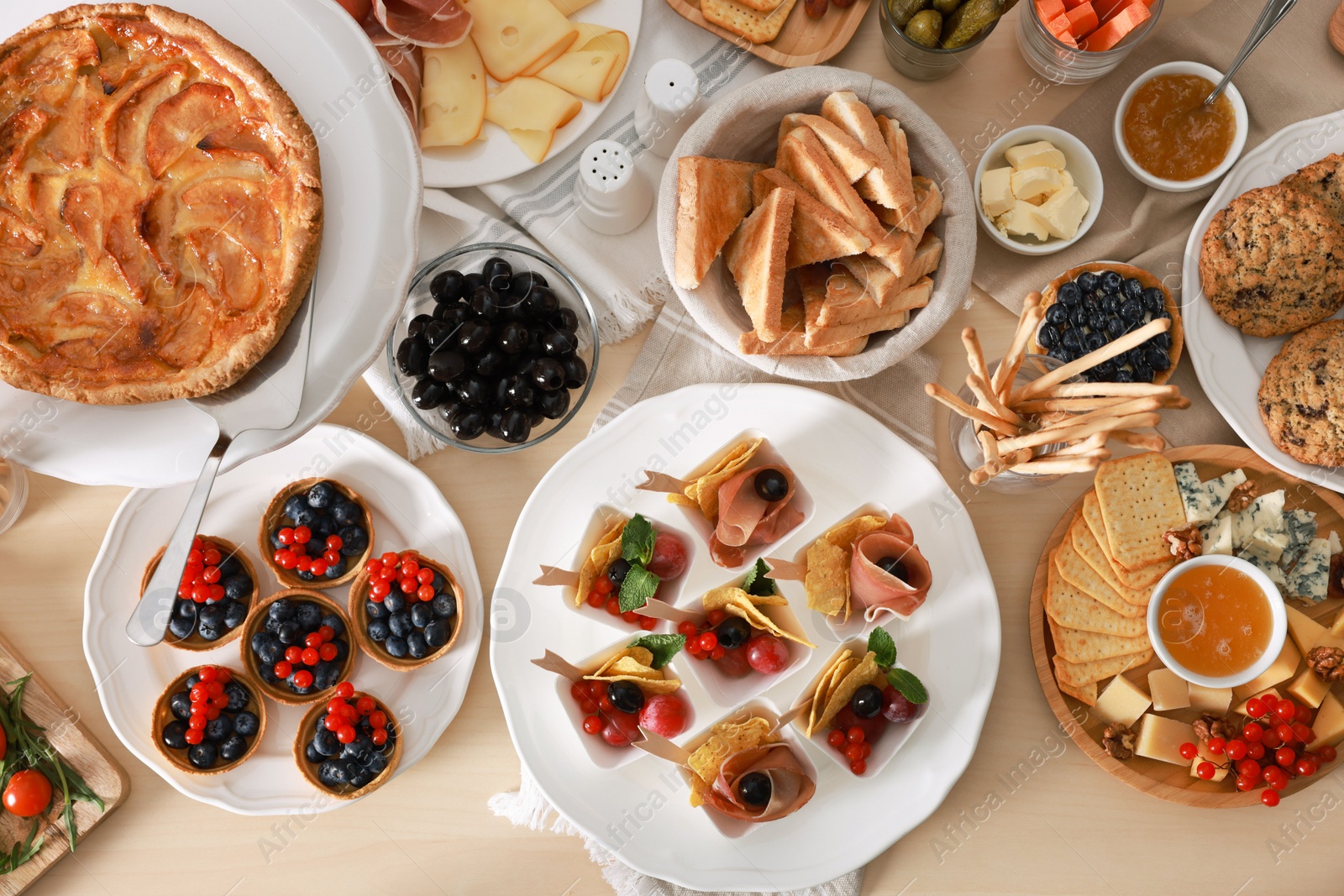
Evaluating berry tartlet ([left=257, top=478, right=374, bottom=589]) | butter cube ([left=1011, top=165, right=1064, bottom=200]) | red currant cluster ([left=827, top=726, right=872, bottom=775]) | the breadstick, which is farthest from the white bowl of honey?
berry tartlet ([left=257, top=478, right=374, bottom=589])

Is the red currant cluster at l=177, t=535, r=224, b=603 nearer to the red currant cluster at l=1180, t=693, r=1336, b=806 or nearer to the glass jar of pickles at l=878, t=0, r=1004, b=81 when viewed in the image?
the glass jar of pickles at l=878, t=0, r=1004, b=81

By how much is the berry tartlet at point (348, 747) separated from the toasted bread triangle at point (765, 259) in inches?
34.5

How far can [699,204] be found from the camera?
1.18m

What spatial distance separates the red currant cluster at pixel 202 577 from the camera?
4.52ft

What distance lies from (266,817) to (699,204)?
4.13 ft

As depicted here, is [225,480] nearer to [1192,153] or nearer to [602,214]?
[602,214]

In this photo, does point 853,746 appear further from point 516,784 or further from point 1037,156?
point 1037,156

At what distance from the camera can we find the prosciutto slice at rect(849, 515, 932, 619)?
1.23 m

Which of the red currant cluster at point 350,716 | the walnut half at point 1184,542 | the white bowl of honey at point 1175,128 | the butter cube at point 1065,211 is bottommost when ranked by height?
the red currant cluster at point 350,716

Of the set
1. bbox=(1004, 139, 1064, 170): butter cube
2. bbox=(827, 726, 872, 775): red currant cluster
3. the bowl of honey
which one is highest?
bbox=(1004, 139, 1064, 170): butter cube

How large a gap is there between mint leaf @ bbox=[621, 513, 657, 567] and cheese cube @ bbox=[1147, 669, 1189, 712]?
84 cm

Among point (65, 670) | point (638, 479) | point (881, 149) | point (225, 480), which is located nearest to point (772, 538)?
point (638, 479)

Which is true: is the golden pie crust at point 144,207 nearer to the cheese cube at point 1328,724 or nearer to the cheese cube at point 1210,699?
the cheese cube at point 1210,699

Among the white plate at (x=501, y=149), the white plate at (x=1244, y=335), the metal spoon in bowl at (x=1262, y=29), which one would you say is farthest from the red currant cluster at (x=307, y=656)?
the metal spoon in bowl at (x=1262, y=29)
